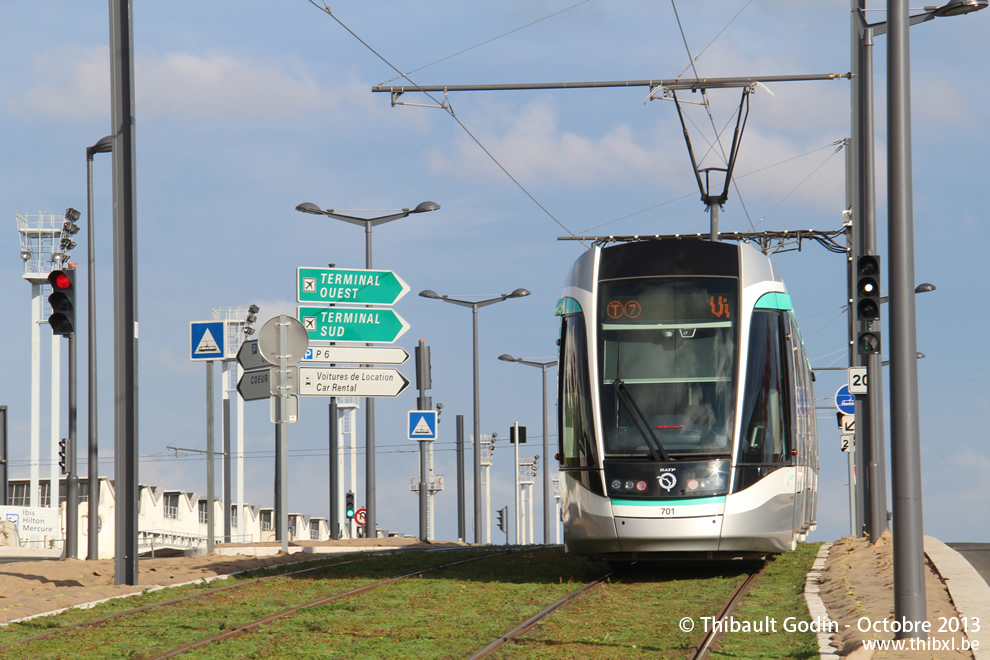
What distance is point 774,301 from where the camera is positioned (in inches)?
591

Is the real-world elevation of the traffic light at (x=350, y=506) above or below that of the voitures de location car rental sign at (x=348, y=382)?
below

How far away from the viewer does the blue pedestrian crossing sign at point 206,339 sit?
19.9 meters

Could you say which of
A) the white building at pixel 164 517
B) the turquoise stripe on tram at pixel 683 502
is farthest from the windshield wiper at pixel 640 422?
the white building at pixel 164 517

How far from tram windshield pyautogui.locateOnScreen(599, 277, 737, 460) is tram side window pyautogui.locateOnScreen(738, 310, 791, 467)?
21 cm

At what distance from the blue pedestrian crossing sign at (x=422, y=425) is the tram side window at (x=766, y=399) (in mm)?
16214

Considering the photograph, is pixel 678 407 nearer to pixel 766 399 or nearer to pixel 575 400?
pixel 766 399

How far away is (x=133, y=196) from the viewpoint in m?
15.7

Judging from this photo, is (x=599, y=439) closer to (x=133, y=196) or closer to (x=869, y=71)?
(x=133, y=196)

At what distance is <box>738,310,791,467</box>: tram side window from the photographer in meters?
14.3

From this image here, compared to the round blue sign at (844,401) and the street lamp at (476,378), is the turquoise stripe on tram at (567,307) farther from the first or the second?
the street lamp at (476,378)

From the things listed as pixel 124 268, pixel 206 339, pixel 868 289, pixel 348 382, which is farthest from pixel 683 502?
pixel 348 382

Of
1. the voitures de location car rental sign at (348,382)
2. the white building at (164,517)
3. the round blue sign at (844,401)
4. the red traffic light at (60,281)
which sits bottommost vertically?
the white building at (164,517)

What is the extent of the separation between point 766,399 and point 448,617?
4732 mm

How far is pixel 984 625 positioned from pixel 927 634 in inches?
26.2
